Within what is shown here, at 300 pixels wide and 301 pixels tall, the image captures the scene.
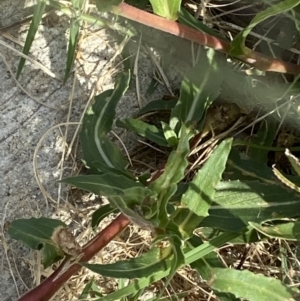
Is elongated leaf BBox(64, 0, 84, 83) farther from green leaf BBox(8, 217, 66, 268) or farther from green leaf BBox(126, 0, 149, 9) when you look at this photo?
green leaf BBox(8, 217, 66, 268)

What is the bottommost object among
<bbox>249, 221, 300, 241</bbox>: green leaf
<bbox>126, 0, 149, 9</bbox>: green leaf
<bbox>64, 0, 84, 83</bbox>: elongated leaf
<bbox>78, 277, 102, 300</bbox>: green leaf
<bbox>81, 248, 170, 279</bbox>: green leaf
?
<bbox>78, 277, 102, 300</bbox>: green leaf

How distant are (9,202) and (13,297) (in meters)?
0.18

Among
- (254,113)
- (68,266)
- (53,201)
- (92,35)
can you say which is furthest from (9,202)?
(254,113)

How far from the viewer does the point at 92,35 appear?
1.27m

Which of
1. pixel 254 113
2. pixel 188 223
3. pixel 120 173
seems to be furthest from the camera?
pixel 254 113

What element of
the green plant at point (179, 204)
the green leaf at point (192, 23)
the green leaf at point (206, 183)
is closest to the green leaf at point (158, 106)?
the green plant at point (179, 204)

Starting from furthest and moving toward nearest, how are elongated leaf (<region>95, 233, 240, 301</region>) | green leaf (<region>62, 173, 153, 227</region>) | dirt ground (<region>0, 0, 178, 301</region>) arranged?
dirt ground (<region>0, 0, 178, 301</region>) < elongated leaf (<region>95, 233, 240, 301</region>) < green leaf (<region>62, 173, 153, 227</region>)

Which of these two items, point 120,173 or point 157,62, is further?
point 157,62

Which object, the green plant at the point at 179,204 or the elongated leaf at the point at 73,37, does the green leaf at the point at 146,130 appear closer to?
the green plant at the point at 179,204

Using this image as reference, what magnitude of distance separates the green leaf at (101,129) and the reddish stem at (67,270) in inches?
4.5

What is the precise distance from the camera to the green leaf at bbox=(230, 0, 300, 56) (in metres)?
0.91

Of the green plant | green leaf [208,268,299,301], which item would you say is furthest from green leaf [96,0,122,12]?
green leaf [208,268,299,301]

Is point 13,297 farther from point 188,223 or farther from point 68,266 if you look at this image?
point 188,223

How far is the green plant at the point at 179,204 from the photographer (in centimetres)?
95
